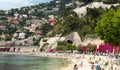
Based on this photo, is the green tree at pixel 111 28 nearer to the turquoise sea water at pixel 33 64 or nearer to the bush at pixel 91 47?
the turquoise sea water at pixel 33 64

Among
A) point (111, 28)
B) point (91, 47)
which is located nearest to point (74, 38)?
point (91, 47)

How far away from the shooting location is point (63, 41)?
491 feet


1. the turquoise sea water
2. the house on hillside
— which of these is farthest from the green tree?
the house on hillside

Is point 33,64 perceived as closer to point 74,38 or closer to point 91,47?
point 91,47

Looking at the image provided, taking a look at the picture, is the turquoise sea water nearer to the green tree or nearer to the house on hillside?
the green tree

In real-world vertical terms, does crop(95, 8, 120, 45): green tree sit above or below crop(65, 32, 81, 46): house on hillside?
above

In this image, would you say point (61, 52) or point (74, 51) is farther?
point (61, 52)

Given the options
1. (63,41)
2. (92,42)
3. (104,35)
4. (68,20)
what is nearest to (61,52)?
(63,41)

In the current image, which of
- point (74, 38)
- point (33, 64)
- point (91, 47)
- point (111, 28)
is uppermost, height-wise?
point (111, 28)

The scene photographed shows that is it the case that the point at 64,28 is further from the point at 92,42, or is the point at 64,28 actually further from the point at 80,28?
the point at 92,42

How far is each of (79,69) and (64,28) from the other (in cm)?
10185

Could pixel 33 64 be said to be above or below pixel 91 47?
above

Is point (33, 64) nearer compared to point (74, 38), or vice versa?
point (33, 64)

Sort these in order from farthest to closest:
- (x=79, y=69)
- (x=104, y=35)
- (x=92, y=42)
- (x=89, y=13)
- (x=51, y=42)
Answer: (x=51, y=42)
(x=89, y=13)
(x=92, y=42)
(x=104, y=35)
(x=79, y=69)
